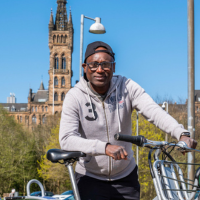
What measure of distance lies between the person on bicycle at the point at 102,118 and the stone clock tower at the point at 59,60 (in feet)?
343

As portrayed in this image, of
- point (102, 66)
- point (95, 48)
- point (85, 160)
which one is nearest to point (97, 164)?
point (85, 160)

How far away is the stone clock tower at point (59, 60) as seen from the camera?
111 meters

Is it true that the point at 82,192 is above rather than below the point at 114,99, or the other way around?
below

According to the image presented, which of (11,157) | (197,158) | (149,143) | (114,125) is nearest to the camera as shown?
(149,143)

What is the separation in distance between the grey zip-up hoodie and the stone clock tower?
104 m

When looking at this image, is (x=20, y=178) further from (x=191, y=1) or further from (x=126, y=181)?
(x=126, y=181)

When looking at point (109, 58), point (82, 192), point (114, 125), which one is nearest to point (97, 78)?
point (109, 58)

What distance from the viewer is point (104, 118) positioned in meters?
3.44

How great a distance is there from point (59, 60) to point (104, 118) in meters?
110

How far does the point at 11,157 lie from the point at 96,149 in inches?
1721

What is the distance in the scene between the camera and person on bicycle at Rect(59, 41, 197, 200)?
3410 mm

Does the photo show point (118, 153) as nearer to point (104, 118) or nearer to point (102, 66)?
point (104, 118)

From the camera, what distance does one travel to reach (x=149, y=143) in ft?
8.14

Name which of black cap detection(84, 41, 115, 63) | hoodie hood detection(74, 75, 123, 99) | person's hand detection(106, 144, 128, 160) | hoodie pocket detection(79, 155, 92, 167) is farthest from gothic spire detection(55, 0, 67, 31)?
person's hand detection(106, 144, 128, 160)
